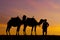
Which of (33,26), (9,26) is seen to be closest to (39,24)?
(33,26)

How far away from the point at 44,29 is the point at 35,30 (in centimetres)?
204

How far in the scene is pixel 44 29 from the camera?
4575 cm
